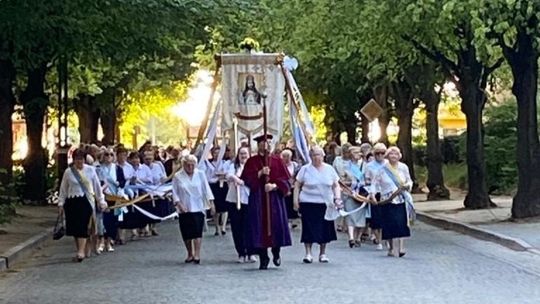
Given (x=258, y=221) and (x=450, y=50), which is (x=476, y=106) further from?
(x=258, y=221)

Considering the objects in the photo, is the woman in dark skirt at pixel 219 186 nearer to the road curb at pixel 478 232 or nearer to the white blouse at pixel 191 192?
the road curb at pixel 478 232

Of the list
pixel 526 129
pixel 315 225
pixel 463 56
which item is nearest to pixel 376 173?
pixel 315 225

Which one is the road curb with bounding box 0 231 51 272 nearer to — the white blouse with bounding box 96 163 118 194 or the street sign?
the white blouse with bounding box 96 163 118 194

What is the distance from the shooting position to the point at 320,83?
4534cm

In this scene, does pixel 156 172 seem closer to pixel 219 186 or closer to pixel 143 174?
pixel 143 174

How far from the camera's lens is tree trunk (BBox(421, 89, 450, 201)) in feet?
124

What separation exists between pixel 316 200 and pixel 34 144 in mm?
20355

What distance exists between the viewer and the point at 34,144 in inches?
1462

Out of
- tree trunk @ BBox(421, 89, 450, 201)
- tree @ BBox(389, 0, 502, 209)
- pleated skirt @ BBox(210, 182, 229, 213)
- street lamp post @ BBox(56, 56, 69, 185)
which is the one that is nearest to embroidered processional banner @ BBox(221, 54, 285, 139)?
pleated skirt @ BBox(210, 182, 229, 213)

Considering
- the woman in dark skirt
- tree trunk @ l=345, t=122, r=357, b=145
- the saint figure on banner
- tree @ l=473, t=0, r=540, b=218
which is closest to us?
the woman in dark skirt

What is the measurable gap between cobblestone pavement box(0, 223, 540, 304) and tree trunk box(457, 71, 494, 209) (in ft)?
29.2

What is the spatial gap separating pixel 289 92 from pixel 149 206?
12.2 ft

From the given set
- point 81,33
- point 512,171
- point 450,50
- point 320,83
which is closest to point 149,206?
point 81,33

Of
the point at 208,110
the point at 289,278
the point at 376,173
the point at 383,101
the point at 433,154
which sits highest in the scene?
the point at 383,101
